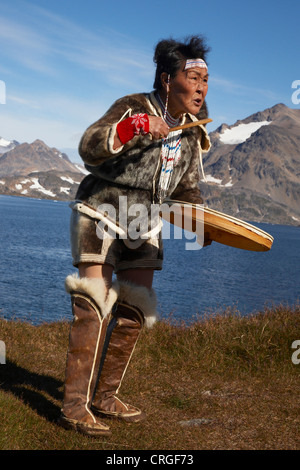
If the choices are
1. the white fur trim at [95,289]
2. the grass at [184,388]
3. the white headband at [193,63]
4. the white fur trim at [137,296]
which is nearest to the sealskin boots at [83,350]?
the white fur trim at [95,289]

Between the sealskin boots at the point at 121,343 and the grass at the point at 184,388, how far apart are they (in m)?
0.16

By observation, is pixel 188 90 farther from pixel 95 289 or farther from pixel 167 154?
pixel 95 289

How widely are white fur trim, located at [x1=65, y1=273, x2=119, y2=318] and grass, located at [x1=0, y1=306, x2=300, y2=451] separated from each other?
1.10m

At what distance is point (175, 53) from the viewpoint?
443 cm

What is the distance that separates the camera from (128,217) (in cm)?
442

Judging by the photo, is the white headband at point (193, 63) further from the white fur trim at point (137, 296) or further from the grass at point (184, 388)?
the grass at point (184, 388)

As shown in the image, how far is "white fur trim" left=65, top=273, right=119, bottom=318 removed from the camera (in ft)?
14.0

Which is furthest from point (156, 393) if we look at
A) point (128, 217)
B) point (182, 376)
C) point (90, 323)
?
point (128, 217)

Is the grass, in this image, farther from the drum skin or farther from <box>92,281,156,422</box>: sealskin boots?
the drum skin

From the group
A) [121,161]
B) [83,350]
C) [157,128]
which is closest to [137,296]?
[83,350]

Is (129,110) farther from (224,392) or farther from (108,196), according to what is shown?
(224,392)

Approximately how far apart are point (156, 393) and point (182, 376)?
0.67 metres
